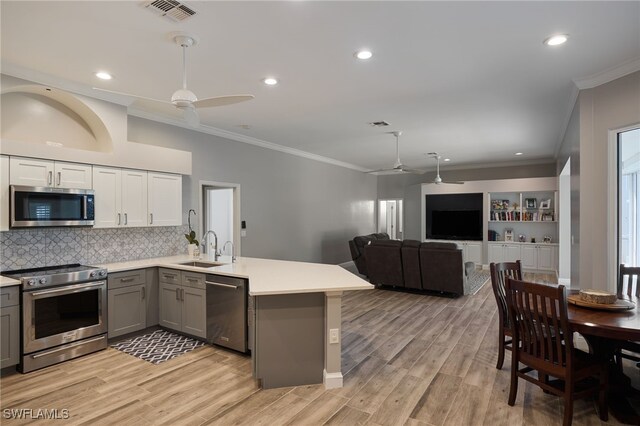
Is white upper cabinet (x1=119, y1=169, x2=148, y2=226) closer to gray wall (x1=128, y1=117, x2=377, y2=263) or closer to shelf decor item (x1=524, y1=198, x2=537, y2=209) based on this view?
gray wall (x1=128, y1=117, x2=377, y2=263)

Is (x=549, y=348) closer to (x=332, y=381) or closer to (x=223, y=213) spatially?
(x=332, y=381)

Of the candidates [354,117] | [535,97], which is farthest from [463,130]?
[354,117]

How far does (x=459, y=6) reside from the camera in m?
2.29

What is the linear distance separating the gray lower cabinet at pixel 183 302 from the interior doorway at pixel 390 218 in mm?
8125

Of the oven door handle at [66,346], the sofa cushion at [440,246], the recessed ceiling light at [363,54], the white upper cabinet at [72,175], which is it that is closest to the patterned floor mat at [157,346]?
the oven door handle at [66,346]

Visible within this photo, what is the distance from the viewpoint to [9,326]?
3.05m

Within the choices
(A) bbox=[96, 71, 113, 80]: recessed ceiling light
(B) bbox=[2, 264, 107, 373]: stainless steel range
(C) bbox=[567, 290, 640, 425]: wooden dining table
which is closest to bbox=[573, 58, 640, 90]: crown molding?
(C) bbox=[567, 290, 640, 425]: wooden dining table

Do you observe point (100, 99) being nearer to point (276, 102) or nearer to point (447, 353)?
point (276, 102)

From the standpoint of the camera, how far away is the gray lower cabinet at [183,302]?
3814 millimetres

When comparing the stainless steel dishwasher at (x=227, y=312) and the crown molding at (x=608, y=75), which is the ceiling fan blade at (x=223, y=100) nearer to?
the stainless steel dishwasher at (x=227, y=312)

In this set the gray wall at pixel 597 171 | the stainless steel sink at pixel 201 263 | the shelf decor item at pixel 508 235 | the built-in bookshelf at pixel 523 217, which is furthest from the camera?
the shelf decor item at pixel 508 235

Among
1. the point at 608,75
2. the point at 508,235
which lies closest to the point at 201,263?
the point at 608,75

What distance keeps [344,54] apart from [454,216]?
26.0 ft

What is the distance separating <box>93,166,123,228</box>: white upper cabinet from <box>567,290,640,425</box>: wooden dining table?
14.8 feet
